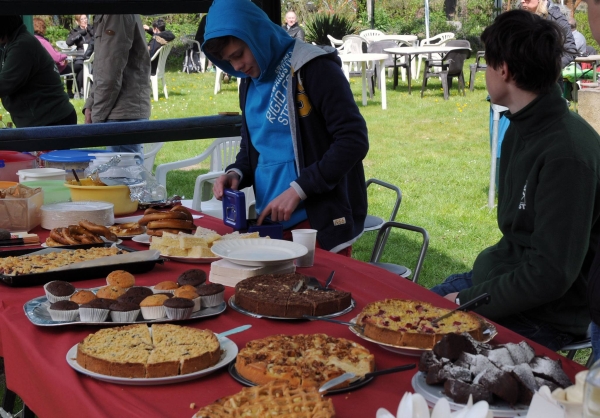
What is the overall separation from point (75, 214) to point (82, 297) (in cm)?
117

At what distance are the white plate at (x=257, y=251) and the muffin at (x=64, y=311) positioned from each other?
533mm

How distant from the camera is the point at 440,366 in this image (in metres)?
1.39

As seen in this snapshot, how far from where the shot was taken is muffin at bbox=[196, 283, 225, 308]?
195 cm

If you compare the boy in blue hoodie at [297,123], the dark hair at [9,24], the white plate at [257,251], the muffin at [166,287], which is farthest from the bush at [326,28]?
the muffin at [166,287]

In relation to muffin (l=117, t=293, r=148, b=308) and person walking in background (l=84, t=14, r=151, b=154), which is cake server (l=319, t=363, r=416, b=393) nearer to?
muffin (l=117, t=293, r=148, b=308)

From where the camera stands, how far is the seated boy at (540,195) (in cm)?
219

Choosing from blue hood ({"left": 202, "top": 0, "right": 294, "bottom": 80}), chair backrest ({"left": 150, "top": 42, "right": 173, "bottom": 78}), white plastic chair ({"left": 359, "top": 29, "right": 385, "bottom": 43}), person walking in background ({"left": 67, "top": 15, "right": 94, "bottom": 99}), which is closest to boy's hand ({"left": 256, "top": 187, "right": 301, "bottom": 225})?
blue hood ({"left": 202, "top": 0, "right": 294, "bottom": 80})

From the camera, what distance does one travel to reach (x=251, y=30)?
292 centimetres

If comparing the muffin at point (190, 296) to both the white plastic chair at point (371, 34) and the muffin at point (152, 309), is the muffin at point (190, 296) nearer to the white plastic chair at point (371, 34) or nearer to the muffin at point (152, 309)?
the muffin at point (152, 309)

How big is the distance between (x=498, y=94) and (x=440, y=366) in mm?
1314

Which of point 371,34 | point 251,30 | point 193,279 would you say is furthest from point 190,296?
point 371,34

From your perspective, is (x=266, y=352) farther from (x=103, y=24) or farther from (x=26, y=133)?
(x=103, y=24)

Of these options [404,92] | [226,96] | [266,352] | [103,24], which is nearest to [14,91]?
[103,24]

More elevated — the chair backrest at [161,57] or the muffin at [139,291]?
the chair backrest at [161,57]
